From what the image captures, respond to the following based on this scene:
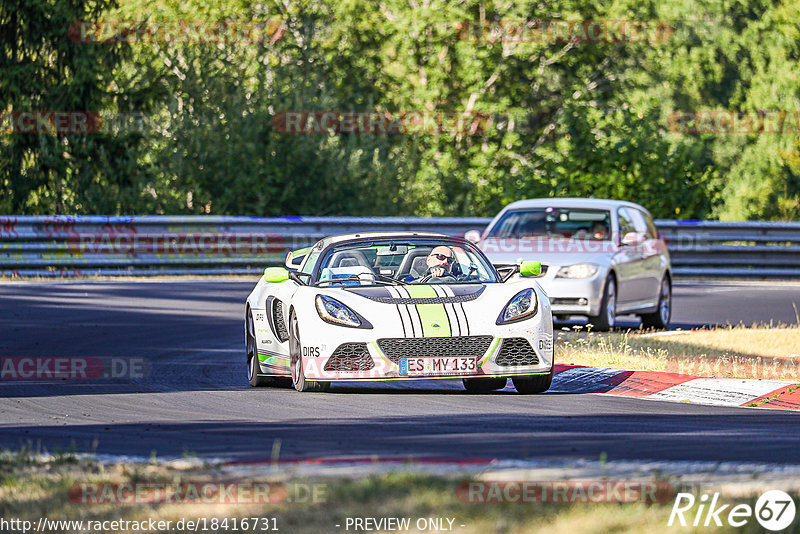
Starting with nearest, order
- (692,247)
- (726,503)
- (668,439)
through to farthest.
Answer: (726,503), (668,439), (692,247)

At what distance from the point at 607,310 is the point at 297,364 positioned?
23.1 ft

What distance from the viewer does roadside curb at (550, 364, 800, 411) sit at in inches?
439

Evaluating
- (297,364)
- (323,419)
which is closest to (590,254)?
(297,364)

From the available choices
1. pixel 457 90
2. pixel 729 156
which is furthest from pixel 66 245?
pixel 729 156

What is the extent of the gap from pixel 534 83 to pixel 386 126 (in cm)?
722

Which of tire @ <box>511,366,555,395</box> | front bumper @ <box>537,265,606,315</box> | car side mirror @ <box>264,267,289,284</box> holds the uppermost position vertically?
car side mirror @ <box>264,267,289,284</box>

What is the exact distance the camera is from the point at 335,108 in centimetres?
3934

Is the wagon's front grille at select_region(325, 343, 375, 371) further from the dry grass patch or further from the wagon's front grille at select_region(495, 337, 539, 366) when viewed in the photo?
the dry grass patch

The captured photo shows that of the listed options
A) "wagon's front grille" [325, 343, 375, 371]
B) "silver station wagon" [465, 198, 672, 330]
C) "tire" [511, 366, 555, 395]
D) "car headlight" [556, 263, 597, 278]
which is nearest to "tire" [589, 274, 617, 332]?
"silver station wagon" [465, 198, 672, 330]

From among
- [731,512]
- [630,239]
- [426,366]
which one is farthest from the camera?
[630,239]

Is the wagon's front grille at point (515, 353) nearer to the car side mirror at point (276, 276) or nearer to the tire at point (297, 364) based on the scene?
the tire at point (297, 364)

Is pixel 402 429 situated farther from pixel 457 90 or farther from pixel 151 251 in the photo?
pixel 457 90

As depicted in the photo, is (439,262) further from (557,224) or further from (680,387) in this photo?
(557,224)

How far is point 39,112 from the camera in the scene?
3234cm
